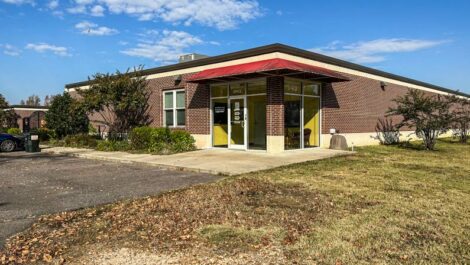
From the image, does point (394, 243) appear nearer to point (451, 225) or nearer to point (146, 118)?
point (451, 225)

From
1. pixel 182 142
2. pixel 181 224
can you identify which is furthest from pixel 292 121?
pixel 181 224

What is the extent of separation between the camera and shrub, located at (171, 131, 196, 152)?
1594 centimetres

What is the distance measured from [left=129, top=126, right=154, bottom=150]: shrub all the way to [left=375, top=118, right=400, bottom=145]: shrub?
1285 centimetres

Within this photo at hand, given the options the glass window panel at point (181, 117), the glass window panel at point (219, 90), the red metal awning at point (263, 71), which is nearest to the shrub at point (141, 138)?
the glass window panel at point (181, 117)

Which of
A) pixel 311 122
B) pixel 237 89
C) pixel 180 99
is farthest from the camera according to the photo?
pixel 180 99

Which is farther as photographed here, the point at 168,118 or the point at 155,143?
the point at 168,118

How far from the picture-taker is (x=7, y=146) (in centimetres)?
1859

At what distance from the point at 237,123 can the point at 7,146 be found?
11829mm

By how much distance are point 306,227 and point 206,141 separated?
12.3m

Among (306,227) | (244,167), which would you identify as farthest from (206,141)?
(306,227)

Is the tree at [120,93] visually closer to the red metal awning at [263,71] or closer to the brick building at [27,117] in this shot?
the red metal awning at [263,71]

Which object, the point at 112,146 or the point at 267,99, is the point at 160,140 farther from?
the point at 267,99

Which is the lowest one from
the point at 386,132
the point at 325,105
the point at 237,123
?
the point at 386,132

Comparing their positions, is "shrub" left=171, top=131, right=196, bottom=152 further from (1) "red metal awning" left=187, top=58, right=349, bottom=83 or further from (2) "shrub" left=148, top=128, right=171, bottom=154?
(1) "red metal awning" left=187, top=58, right=349, bottom=83
